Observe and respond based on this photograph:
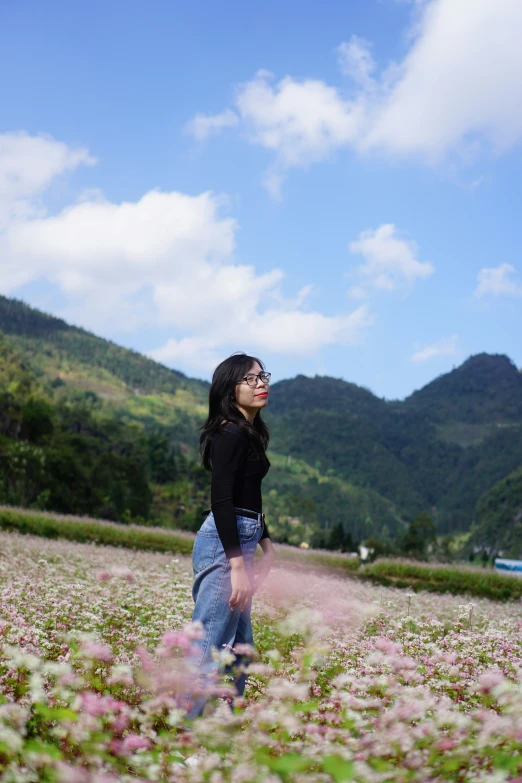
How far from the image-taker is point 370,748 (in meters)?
2.48

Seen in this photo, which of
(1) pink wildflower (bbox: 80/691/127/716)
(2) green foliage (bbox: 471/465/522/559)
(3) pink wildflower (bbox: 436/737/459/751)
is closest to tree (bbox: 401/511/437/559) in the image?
(3) pink wildflower (bbox: 436/737/459/751)

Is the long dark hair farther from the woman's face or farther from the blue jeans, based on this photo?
the blue jeans

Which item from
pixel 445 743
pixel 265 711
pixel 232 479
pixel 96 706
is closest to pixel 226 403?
pixel 232 479

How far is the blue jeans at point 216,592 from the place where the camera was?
3912mm

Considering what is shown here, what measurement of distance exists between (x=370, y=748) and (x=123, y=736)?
1819 millimetres

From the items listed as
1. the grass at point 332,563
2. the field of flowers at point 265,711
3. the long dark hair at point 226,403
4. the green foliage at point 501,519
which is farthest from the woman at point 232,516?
the green foliage at point 501,519

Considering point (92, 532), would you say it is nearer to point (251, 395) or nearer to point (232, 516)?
point (251, 395)

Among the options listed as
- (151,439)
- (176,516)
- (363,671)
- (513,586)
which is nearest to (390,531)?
(151,439)

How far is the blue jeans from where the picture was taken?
3912mm

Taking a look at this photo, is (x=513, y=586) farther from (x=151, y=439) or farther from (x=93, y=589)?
(x=151, y=439)

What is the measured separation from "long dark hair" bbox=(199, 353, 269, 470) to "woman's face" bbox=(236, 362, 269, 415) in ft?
0.11

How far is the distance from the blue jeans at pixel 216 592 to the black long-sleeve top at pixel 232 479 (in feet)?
0.44

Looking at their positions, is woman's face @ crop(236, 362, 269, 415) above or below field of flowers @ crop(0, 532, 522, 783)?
above

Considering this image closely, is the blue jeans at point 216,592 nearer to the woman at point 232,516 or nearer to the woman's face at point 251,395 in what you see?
the woman at point 232,516
